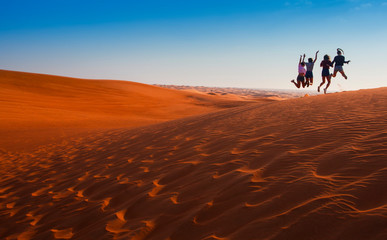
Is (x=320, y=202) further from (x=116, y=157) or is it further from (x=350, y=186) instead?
(x=116, y=157)

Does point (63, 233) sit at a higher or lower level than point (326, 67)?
lower

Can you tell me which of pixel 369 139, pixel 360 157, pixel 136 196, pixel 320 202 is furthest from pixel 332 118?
pixel 136 196

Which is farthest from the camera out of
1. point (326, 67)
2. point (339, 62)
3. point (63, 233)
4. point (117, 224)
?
point (326, 67)

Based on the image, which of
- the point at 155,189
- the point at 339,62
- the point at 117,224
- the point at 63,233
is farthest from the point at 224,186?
the point at 339,62

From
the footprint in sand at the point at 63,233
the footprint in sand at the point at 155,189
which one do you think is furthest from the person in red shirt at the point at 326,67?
the footprint in sand at the point at 63,233

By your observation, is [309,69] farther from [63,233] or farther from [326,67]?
[63,233]

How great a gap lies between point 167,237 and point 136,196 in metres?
1.18

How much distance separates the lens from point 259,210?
2.30 metres

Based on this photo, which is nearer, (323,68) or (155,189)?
(155,189)

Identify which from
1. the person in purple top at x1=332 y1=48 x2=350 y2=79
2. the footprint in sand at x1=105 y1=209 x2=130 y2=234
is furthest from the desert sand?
the person in purple top at x1=332 y1=48 x2=350 y2=79

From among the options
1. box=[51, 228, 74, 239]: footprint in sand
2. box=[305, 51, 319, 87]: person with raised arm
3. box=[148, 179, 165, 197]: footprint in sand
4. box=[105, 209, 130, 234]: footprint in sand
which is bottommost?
box=[51, 228, 74, 239]: footprint in sand

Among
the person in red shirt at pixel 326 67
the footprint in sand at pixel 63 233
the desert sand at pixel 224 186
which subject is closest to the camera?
the desert sand at pixel 224 186

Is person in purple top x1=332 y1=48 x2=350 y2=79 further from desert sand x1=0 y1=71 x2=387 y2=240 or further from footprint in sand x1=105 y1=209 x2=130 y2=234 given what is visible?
footprint in sand x1=105 y1=209 x2=130 y2=234

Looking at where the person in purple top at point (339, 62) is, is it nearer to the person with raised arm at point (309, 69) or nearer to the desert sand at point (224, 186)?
the person with raised arm at point (309, 69)
